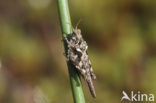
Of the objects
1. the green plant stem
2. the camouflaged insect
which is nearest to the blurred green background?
the camouflaged insect

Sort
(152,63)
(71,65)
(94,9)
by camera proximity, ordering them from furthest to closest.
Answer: (94,9)
(152,63)
(71,65)

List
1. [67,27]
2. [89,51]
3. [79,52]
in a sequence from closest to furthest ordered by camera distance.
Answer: [67,27]
[79,52]
[89,51]

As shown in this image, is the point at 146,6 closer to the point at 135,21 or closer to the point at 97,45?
the point at 135,21

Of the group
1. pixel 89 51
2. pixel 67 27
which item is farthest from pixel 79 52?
pixel 89 51

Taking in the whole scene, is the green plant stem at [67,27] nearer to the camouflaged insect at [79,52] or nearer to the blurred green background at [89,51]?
the camouflaged insect at [79,52]

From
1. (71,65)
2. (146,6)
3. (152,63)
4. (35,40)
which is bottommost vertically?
(71,65)

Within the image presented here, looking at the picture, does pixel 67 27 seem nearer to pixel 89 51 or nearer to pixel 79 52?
pixel 79 52

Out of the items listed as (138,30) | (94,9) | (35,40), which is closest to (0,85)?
(35,40)

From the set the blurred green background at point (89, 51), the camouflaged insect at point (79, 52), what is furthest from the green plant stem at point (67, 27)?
the blurred green background at point (89, 51)

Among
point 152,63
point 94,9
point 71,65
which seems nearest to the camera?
point 71,65
